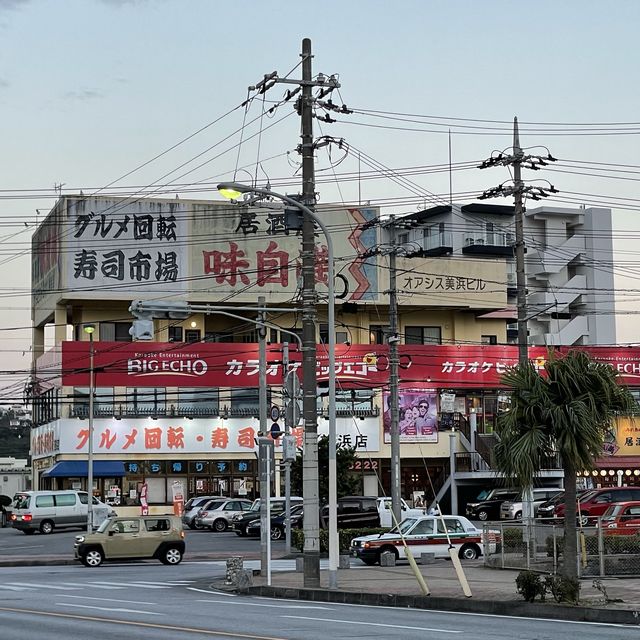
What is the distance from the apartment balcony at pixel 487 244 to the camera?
98.4m

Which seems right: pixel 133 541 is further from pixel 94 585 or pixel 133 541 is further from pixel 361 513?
pixel 361 513

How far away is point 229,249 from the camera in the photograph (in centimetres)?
6606

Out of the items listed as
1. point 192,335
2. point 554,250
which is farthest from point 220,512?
point 554,250

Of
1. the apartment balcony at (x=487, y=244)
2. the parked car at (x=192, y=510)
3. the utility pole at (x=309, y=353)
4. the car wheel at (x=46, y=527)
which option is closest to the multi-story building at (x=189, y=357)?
the parked car at (x=192, y=510)

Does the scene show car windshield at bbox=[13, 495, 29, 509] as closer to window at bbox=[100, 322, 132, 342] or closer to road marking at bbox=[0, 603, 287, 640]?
window at bbox=[100, 322, 132, 342]

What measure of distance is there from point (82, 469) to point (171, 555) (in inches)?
1007

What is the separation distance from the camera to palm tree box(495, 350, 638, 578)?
22.5 meters

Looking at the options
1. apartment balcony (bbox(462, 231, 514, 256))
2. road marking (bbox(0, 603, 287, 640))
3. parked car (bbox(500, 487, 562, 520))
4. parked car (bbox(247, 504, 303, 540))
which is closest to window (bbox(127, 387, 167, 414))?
parked car (bbox(247, 504, 303, 540))

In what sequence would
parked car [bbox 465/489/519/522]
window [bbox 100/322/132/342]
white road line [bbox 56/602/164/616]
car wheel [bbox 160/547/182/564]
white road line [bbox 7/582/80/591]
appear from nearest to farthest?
white road line [bbox 56/602/164/616], white road line [bbox 7/582/80/591], car wheel [bbox 160/547/182/564], parked car [bbox 465/489/519/522], window [bbox 100/322/132/342]

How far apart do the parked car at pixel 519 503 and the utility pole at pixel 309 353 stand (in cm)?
2497

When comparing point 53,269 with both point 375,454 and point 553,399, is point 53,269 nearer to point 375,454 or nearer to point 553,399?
point 375,454

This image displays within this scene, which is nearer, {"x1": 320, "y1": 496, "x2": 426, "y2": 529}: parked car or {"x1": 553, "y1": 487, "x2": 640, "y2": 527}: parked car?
{"x1": 553, "y1": 487, "x2": 640, "y2": 527}: parked car

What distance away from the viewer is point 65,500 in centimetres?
5612

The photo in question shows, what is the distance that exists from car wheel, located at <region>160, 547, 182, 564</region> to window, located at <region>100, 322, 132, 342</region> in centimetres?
2990
